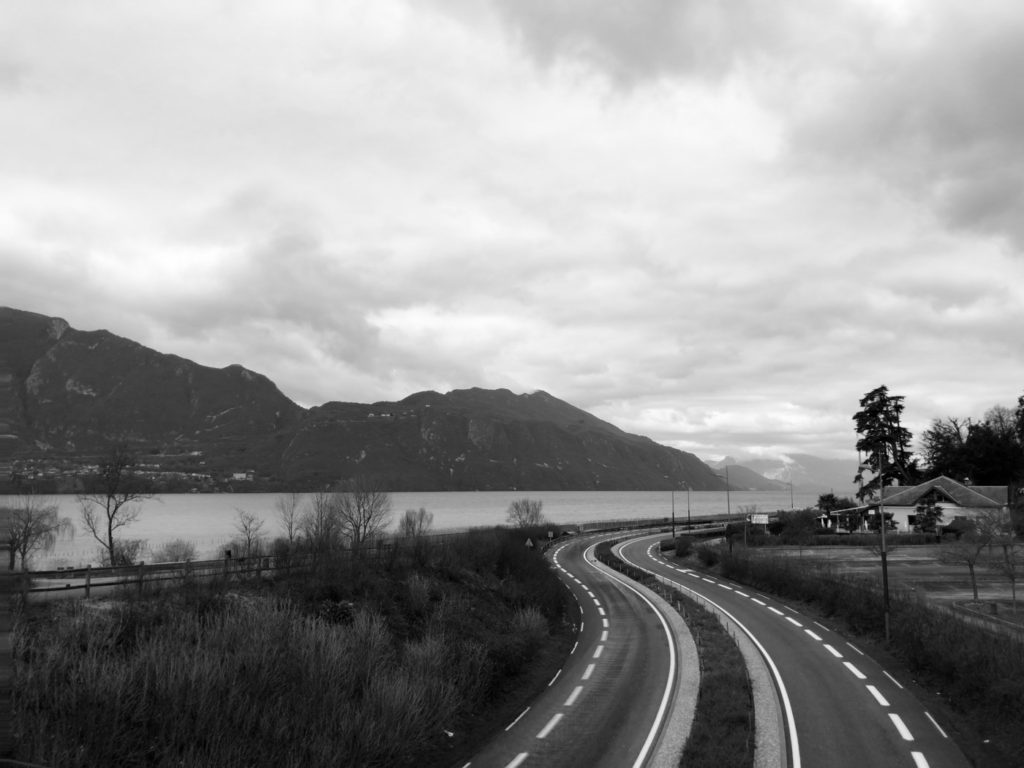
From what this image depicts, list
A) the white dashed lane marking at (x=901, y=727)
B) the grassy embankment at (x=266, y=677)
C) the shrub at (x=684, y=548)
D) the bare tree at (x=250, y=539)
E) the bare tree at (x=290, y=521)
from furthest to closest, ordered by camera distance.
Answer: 1. the shrub at (x=684, y=548)
2. the bare tree at (x=290, y=521)
3. the bare tree at (x=250, y=539)
4. the white dashed lane marking at (x=901, y=727)
5. the grassy embankment at (x=266, y=677)

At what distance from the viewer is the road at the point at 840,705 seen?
804 inches

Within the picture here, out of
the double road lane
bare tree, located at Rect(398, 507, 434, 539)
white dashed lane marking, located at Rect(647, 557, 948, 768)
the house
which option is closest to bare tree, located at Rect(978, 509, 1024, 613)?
white dashed lane marking, located at Rect(647, 557, 948, 768)

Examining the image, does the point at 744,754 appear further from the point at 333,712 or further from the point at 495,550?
the point at 495,550

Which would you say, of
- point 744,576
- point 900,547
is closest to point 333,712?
point 744,576

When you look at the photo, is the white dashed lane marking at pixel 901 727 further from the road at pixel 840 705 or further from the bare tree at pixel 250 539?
the bare tree at pixel 250 539

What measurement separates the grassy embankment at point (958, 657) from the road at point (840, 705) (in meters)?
1.24

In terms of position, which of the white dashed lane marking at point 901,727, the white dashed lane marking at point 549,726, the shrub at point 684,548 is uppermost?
the shrub at point 684,548

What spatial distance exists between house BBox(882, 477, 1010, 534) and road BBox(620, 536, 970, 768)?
62.8 meters

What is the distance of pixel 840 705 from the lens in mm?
25672

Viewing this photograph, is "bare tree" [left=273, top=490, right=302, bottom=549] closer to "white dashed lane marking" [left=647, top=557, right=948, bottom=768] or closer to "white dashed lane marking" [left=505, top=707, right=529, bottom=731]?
"white dashed lane marking" [left=505, top=707, right=529, bottom=731]

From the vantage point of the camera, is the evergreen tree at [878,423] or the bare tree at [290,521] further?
the evergreen tree at [878,423]

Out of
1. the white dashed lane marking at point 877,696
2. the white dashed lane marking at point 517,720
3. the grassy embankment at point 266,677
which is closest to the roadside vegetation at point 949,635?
the white dashed lane marking at point 877,696

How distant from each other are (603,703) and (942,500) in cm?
9007

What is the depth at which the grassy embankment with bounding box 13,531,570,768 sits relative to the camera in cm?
1424
